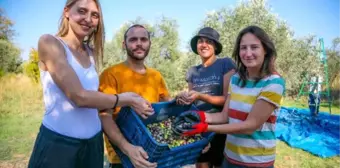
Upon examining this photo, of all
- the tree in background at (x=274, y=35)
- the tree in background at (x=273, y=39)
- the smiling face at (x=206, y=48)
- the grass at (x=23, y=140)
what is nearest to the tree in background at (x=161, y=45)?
the tree in background at (x=273, y=39)

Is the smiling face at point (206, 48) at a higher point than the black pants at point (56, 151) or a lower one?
higher

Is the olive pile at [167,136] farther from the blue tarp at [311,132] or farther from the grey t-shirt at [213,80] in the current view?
the blue tarp at [311,132]

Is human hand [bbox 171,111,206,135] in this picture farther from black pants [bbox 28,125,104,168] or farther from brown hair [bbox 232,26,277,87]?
black pants [bbox 28,125,104,168]

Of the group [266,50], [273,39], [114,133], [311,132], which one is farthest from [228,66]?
[273,39]

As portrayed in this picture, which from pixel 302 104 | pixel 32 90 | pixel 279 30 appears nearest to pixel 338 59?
pixel 302 104

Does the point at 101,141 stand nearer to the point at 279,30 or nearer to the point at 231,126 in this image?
the point at 231,126

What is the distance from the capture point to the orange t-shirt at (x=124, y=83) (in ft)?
7.17

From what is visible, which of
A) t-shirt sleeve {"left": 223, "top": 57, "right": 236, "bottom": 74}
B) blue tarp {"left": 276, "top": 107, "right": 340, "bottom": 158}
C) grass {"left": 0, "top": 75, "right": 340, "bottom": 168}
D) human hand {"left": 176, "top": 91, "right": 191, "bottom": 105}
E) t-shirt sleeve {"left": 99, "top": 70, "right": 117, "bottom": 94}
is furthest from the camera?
blue tarp {"left": 276, "top": 107, "right": 340, "bottom": 158}

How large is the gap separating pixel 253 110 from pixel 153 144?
0.82 meters

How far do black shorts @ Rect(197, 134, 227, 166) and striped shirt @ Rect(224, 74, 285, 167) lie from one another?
3.56 feet

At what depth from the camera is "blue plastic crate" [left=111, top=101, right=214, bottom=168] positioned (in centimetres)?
176

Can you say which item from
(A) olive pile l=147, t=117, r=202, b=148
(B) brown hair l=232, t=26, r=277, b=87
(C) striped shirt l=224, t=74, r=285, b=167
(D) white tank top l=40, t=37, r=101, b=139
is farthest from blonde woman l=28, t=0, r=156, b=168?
(B) brown hair l=232, t=26, r=277, b=87

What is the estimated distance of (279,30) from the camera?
12.9m

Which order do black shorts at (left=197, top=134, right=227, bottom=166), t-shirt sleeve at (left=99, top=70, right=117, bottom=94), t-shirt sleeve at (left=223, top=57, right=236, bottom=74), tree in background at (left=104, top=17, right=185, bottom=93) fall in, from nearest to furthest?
t-shirt sleeve at (left=99, top=70, right=117, bottom=94) < t-shirt sleeve at (left=223, top=57, right=236, bottom=74) < black shorts at (left=197, top=134, right=227, bottom=166) < tree in background at (left=104, top=17, right=185, bottom=93)
